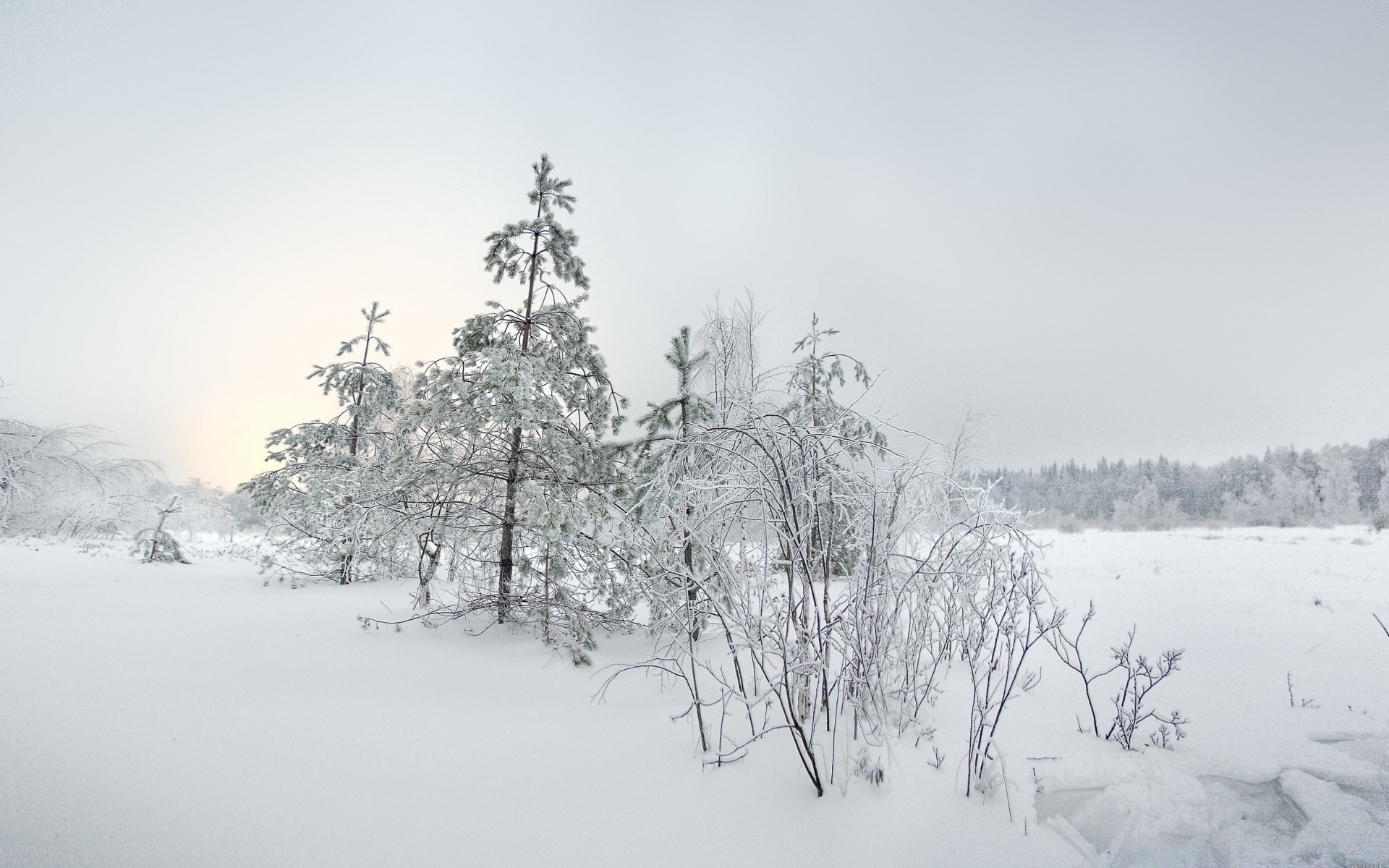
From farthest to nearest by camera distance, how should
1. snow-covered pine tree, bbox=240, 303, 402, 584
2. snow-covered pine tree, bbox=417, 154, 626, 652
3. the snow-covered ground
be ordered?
snow-covered pine tree, bbox=240, 303, 402, 584
snow-covered pine tree, bbox=417, 154, 626, 652
the snow-covered ground

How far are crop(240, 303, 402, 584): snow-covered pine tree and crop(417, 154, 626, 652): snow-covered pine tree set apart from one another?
2.51m

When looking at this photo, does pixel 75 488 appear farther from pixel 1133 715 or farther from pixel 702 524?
pixel 1133 715

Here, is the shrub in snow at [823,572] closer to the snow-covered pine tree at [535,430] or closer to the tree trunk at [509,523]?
the snow-covered pine tree at [535,430]

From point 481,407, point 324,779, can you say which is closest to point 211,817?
point 324,779

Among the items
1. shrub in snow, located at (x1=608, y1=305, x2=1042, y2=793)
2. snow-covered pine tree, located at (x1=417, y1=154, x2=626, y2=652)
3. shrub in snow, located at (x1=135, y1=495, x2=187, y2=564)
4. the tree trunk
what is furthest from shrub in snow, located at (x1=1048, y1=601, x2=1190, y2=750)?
shrub in snow, located at (x1=135, y1=495, x2=187, y2=564)

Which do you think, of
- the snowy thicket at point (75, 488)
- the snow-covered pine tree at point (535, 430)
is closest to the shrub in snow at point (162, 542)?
the snowy thicket at point (75, 488)

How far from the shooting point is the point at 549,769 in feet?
10.3

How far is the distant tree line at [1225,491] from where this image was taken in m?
13.8

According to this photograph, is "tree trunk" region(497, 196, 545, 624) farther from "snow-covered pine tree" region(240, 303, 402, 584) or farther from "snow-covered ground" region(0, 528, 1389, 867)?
"snow-covered pine tree" region(240, 303, 402, 584)

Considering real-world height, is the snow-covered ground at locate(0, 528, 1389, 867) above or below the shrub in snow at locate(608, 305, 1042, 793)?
below

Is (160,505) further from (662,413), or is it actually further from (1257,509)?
(1257,509)

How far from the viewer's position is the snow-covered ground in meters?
2.38

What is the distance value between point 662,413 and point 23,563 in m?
11.0

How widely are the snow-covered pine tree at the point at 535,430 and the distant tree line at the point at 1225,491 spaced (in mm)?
4362
